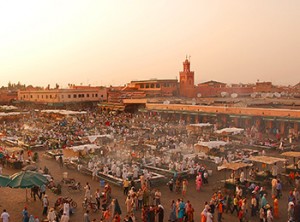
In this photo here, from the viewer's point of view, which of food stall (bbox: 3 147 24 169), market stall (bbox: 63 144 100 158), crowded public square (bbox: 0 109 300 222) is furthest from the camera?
market stall (bbox: 63 144 100 158)

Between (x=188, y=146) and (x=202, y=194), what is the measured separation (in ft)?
28.5

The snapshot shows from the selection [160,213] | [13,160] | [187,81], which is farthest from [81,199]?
[187,81]

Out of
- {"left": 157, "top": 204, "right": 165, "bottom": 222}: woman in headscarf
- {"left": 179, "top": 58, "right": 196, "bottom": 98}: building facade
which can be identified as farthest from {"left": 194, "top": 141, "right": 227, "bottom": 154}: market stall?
{"left": 179, "top": 58, "right": 196, "bottom": 98}: building facade

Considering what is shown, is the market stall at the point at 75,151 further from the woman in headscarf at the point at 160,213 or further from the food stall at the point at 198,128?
the food stall at the point at 198,128

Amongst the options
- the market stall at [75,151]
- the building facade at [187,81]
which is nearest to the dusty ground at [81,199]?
the market stall at [75,151]

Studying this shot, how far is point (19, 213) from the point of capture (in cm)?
1221

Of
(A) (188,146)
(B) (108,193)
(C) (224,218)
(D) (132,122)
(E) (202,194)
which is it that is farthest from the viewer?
(D) (132,122)

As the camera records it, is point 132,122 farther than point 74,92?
No

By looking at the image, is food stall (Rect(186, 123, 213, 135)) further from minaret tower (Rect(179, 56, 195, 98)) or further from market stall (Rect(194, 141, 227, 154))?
minaret tower (Rect(179, 56, 195, 98))

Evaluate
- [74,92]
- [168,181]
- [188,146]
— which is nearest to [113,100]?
[74,92]

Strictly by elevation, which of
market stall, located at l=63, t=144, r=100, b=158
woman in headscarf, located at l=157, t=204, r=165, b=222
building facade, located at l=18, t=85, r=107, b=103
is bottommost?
woman in headscarf, located at l=157, t=204, r=165, b=222

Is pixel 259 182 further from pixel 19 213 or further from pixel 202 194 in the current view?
pixel 19 213

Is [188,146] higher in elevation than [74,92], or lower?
lower

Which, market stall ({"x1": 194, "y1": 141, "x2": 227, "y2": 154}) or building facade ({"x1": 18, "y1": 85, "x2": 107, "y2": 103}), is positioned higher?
building facade ({"x1": 18, "y1": 85, "x2": 107, "y2": 103})
